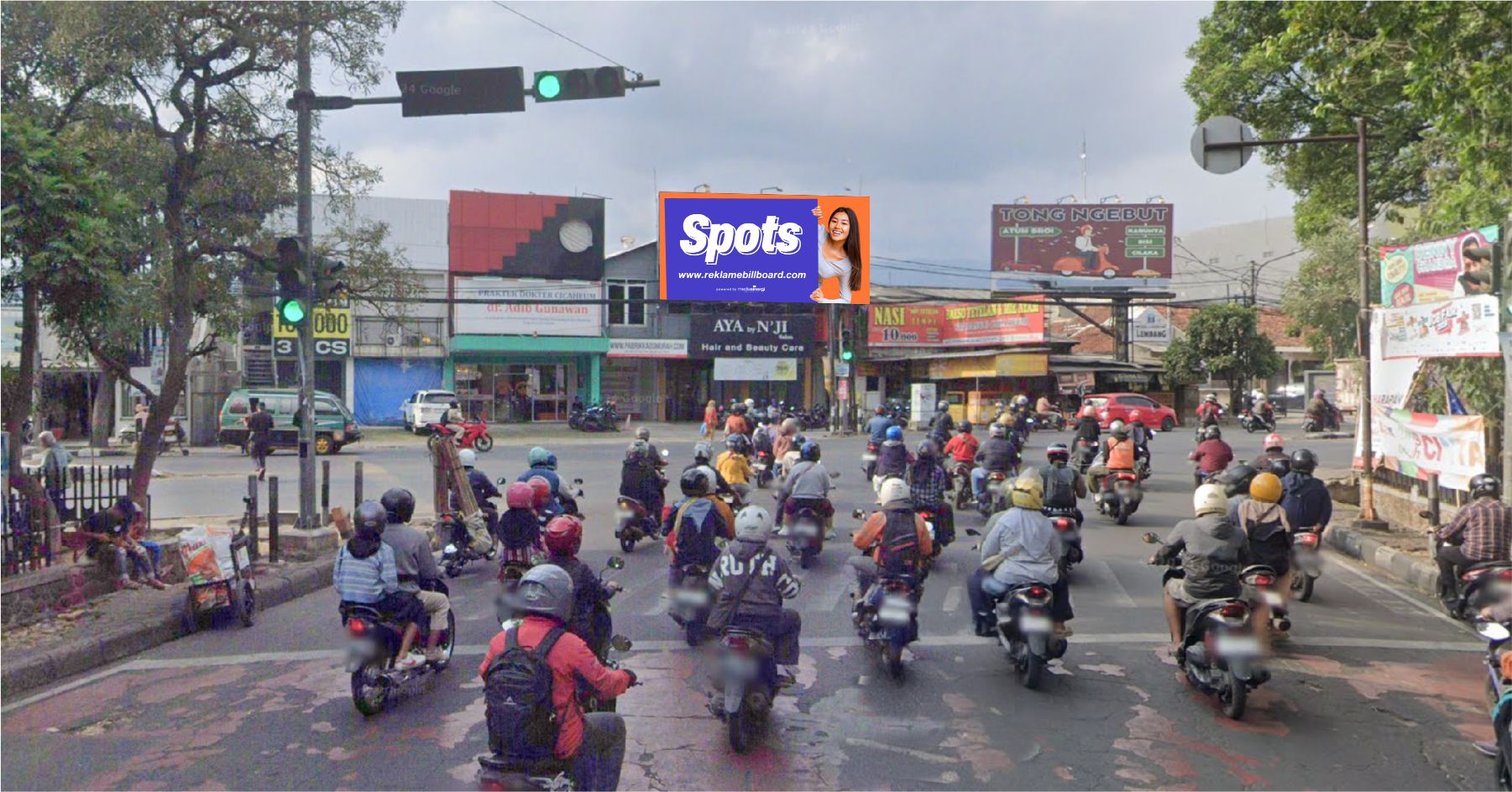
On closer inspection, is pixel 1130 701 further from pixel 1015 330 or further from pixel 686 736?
pixel 1015 330

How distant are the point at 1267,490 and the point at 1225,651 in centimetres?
237

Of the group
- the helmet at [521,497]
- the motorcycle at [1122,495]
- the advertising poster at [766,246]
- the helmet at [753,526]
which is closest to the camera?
the helmet at [753,526]

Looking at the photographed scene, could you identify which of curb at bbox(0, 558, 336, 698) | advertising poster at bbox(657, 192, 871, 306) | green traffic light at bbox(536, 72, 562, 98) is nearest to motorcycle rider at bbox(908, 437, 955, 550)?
green traffic light at bbox(536, 72, 562, 98)

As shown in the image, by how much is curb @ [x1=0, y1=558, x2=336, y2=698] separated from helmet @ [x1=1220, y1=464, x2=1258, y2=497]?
9.10m

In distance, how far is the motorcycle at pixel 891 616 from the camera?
782 centimetres

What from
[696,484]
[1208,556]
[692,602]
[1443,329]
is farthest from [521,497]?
[1443,329]

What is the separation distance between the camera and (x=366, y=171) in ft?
44.0

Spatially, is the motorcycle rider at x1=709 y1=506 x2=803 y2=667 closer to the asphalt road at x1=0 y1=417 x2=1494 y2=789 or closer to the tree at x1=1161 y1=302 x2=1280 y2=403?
the asphalt road at x1=0 y1=417 x2=1494 y2=789

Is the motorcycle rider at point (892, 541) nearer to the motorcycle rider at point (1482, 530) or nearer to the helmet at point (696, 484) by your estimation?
the helmet at point (696, 484)

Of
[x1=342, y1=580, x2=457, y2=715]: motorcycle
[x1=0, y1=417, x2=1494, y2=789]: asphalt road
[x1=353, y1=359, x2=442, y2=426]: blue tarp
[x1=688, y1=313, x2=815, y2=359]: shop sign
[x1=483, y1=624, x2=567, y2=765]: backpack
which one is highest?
[x1=688, y1=313, x2=815, y2=359]: shop sign

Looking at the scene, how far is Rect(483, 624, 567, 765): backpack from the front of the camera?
4.42 m

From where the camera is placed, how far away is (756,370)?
45.8m

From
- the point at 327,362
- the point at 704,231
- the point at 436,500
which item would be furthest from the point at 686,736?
the point at 327,362

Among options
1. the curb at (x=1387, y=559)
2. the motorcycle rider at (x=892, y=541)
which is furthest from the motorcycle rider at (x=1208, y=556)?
the curb at (x=1387, y=559)
